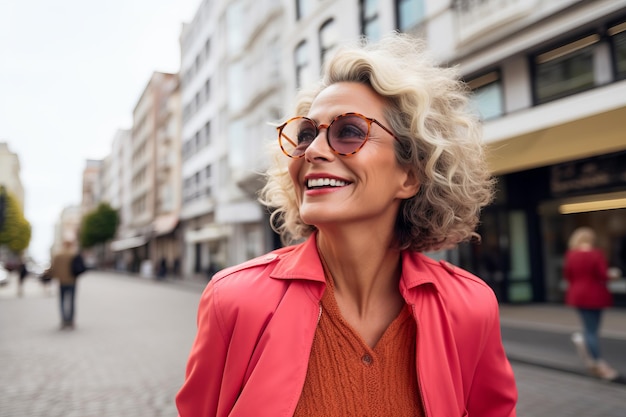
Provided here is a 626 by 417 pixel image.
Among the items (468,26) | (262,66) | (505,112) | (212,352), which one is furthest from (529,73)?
(262,66)

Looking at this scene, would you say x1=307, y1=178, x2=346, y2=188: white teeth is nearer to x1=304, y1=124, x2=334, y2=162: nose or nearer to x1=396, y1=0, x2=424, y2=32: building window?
x1=304, y1=124, x2=334, y2=162: nose

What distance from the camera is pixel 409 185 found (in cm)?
176

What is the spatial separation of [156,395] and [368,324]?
16.3 feet

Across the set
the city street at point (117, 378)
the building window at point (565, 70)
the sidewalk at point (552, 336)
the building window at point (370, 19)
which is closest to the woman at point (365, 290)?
the city street at point (117, 378)

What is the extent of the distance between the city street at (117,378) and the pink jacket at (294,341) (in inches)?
Answer: 153

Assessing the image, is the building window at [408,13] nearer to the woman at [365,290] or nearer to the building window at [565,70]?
the building window at [565,70]

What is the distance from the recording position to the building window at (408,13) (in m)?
13.4

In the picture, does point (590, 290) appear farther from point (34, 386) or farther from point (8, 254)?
point (8, 254)

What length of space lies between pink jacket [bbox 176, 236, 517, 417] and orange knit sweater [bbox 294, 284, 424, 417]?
0.07m

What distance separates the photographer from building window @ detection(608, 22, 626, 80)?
883 cm

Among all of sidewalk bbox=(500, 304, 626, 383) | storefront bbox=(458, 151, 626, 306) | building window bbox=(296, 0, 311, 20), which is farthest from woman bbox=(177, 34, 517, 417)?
building window bbox=(296, 0, 311, 20)

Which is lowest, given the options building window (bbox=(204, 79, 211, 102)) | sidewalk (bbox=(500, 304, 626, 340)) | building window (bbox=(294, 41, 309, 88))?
sidewalk (bbox=(500, 304, 626, 340))

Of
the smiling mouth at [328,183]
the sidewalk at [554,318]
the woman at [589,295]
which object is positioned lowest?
the sidewalk at [554,318]

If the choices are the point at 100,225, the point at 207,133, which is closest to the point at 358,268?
the point at 207,133
